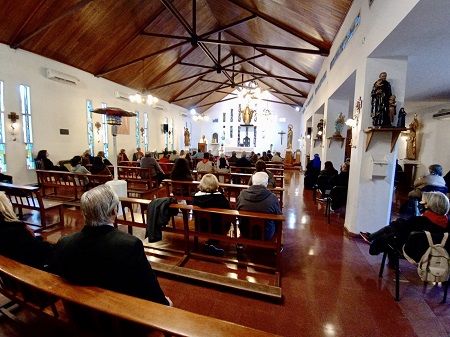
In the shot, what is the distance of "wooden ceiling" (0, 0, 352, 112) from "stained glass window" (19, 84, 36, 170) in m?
1.13

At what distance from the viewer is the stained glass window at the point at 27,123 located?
6.03 m

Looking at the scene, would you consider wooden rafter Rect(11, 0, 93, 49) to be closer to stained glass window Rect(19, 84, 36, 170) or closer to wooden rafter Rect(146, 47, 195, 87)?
stained glass window Rect(19, 84, 36, 170)

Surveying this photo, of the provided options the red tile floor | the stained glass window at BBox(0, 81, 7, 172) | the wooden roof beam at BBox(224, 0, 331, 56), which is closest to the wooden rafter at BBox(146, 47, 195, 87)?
the wooden roof beam at BBox(224, 0, 331, 56)

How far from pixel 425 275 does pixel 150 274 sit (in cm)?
214

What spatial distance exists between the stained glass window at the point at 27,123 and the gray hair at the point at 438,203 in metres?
8.22

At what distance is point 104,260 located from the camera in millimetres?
989

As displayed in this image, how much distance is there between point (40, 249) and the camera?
147cm

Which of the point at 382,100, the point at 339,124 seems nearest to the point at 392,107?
the point at 382,100

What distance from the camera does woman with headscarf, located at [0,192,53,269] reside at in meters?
1.35

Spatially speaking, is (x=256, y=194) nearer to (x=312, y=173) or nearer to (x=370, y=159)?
(x=370, y=159)

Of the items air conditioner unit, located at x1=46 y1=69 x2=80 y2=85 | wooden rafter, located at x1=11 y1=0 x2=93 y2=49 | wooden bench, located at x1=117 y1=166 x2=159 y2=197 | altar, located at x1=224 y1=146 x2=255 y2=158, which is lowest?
wooden bench, located at x1=117 y1=166 x2=159 y2=197

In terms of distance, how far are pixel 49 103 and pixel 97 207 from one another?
297 inches

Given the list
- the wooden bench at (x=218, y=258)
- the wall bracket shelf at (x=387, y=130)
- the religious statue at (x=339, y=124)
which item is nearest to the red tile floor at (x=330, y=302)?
the wooden bench at (x=218, y=258)

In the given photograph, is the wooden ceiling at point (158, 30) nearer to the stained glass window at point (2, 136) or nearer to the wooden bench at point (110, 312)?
the stained glass window at point (2, 136)
